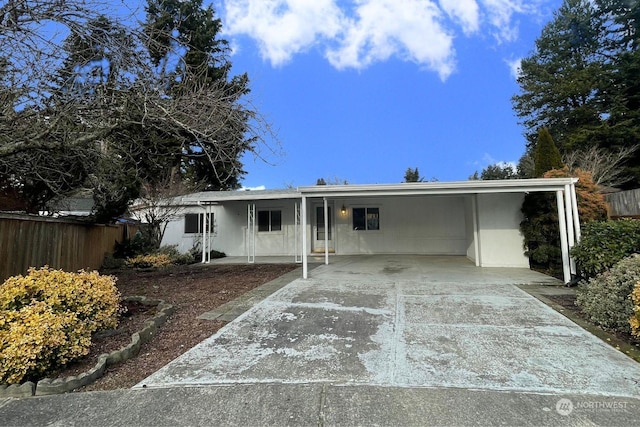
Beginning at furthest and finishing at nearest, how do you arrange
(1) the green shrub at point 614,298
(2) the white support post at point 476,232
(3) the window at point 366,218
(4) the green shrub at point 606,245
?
(3) the window at point 366,218, (2) the white support post at point 476,232, (4) the green shrub at point 606,245, (1) the green shrub at point 614,298

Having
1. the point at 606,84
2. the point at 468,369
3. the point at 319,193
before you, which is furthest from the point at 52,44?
the point at 606,84

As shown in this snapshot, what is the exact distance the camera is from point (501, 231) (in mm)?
9406

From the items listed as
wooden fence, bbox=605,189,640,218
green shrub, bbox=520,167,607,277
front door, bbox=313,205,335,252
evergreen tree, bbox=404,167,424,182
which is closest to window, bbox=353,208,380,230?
front door, bbox=313,205,335,252

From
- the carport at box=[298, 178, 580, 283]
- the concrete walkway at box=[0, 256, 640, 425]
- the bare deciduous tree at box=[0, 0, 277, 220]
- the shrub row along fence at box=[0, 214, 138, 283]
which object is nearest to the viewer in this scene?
the concrete walkway at box=[0, 256, 640, 425]

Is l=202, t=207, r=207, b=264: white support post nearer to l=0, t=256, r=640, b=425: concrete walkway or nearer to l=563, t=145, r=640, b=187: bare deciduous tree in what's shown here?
l=0, t=256, r=640, b=425: concrete walkway

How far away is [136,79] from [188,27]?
1175 cm

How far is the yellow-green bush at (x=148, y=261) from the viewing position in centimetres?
1048

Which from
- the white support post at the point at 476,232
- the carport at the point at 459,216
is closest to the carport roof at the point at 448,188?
the carport at the point at 459,216

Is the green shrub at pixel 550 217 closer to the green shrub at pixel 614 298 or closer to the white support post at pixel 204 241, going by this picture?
the green shrub at pixel 614 298

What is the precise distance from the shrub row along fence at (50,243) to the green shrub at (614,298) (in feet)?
32.1

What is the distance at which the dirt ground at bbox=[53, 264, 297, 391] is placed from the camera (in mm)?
3373

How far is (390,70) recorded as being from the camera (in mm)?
12875

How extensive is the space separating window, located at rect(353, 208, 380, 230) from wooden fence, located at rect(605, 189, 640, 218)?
7.41 meters

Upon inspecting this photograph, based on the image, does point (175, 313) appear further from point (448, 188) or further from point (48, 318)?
point (448, 188)
